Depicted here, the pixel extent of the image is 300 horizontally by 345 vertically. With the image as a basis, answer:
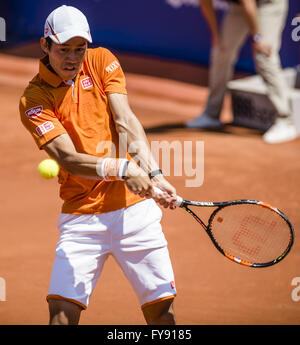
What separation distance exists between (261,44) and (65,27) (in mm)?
4582

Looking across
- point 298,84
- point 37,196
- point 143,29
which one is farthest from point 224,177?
point 143,29

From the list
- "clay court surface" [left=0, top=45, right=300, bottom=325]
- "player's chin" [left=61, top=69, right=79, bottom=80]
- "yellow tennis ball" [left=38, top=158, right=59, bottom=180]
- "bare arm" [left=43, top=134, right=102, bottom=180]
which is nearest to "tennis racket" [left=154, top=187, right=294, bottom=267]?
"clay court surface" [left=0, top=45, right=300, bottom=325]

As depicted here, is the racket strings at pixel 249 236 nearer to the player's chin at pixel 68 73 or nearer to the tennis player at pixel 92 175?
the tennis player at pixel 92 175

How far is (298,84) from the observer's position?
8.64 metres

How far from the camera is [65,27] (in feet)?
10.2

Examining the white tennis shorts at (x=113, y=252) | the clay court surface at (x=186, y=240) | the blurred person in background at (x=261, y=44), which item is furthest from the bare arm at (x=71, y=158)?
the blurred person in background at (x=261, y=44)

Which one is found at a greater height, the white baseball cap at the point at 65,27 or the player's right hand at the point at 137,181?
the white baseball cap at the point at 65,27

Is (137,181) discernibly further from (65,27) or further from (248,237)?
(248,237)

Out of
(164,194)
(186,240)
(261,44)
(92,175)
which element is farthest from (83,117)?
(261,44)

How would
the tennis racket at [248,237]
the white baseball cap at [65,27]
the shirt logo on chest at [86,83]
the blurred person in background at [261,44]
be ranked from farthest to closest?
the blurred person in background at [261,44], the tennis racket at [248,237], the shirt logo on chest at [86,83], the white baseball cap at [65,27]

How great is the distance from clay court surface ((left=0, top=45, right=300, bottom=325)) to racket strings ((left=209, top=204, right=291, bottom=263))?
673 mm

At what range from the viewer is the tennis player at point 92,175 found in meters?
3.19

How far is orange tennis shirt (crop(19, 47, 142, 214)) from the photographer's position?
3.23 meters

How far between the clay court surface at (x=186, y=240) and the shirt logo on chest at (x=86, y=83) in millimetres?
1633
